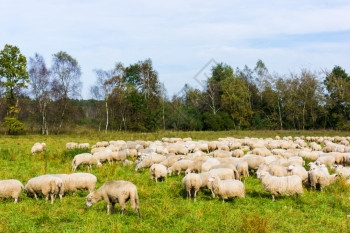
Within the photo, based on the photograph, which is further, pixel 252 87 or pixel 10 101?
pixel 252 87

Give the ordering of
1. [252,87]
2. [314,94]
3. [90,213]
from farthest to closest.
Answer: [252,87] < [314,94] < [90,213]

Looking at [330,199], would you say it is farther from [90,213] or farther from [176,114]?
[176,114]

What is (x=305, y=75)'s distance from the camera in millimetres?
62562

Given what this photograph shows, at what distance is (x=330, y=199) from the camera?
1088 cm

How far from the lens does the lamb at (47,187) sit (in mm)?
10539

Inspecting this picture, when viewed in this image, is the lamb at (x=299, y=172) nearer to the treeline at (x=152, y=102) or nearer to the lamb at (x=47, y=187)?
the lamb at (x=47, y=187)

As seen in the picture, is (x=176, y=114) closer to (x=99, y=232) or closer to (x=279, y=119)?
(x=279, y=119)

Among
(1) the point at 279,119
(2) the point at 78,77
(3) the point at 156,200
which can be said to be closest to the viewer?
(3) the point at 156,200

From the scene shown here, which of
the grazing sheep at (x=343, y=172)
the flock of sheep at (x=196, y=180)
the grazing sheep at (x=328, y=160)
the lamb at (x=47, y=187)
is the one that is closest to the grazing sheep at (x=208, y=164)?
the flock of sheep at (x=196, y=180)

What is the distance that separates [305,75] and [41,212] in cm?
6101

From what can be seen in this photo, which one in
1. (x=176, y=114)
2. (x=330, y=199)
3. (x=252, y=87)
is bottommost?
(x=330, y=199)

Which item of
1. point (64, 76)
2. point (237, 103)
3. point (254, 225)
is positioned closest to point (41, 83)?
point (64, 76)

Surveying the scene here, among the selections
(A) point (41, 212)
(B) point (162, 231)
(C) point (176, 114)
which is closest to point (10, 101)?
(C) point (176, 114)

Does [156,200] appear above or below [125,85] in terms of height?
below
